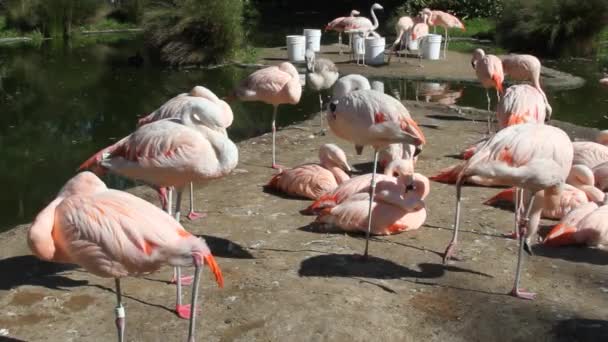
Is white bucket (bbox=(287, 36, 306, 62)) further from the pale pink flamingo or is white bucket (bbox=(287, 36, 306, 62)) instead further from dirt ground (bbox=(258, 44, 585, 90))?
the pale pink flamingo

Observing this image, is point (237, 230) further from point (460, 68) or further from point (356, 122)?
point (460, 68)

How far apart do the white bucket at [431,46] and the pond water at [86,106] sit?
233 centimetres

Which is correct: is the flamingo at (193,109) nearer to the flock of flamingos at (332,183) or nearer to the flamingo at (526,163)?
the flock of flamingos at (332,183)

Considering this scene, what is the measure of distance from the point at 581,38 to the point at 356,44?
18.2 feet

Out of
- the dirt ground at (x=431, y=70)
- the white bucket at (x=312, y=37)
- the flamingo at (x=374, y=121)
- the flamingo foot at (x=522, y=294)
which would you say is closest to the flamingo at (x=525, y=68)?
the flamingo at (x=374, y=121)

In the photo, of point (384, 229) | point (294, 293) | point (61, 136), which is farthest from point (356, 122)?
point (61, 136)

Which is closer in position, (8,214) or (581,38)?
(8,214)

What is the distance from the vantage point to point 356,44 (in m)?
15.1

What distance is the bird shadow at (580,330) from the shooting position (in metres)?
3.39

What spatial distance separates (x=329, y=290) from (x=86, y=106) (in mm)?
8576

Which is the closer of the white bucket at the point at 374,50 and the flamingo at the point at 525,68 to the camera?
the flamingo at the point at 525,68

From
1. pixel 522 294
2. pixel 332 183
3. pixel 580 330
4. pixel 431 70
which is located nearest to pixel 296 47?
pixel 431 70

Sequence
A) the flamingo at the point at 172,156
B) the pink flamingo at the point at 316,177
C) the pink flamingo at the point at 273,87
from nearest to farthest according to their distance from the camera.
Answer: the flamingo at the point at 172,156 → the pink flamingo at the point at 316,177 → the pink flamingo at the point at 273,87

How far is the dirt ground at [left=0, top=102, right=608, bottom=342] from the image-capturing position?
11.5 ft
